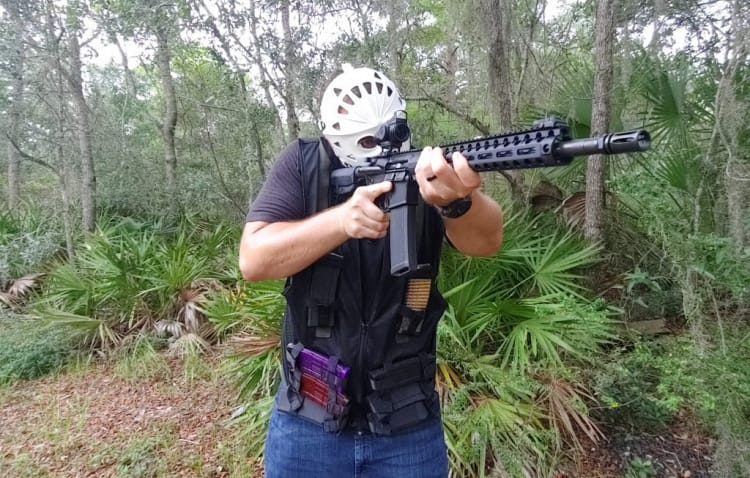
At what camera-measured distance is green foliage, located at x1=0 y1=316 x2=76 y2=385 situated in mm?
5453

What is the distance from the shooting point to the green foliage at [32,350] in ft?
17.9

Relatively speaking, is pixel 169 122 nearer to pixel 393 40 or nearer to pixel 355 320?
pixel 393 40

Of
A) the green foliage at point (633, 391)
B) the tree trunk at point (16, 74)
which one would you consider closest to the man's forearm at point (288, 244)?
the green foliage at point (633, 391)

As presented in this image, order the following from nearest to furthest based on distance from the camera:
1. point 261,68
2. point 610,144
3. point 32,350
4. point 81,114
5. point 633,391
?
point 610,144
point 633,391
point 32,350
point 261,68
point 81,114

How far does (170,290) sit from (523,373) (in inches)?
172

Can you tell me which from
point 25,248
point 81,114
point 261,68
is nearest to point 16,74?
point 81,114

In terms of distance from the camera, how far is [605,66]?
4254 millimetres

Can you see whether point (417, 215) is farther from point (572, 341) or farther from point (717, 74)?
→ point (717, 74)

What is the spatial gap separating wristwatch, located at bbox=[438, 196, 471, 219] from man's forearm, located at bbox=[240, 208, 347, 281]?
30cm

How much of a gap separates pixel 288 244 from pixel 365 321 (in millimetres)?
361

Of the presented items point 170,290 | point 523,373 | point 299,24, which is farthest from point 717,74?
point 170,290

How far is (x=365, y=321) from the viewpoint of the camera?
5.15 feet

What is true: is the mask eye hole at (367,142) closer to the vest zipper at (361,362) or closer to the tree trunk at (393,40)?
the vest zipper at (361,362)

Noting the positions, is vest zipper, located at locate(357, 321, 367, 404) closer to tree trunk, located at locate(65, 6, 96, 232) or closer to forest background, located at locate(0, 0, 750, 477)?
forest background, located at locate(0, 0, 750, 477)
